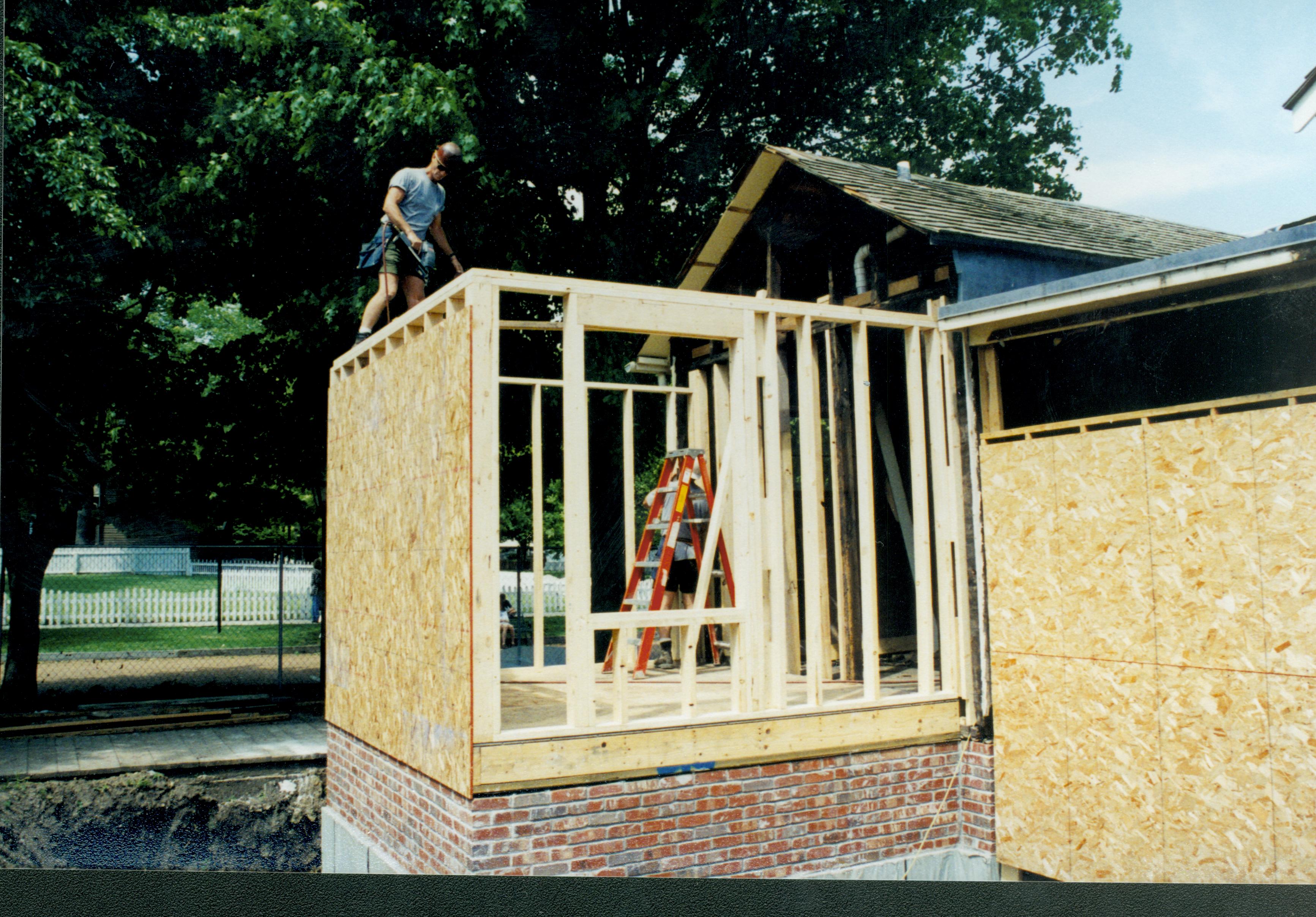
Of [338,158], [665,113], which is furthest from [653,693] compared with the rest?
[665,113]

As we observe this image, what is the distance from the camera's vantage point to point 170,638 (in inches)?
424

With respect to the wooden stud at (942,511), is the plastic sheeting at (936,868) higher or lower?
lower

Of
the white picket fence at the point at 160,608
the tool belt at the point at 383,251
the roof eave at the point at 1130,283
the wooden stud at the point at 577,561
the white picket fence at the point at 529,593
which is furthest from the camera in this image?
the white picket fence at the point at 529,593

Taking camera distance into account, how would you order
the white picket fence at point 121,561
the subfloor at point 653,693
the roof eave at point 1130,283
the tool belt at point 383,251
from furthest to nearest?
the white picket fence at point 121,561 → the tool belt at point 383,251 → the subfloor at point 653,693 → the roof eave at point 1130,283

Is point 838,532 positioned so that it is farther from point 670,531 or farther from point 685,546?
point 670,531

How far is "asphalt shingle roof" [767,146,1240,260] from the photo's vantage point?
6.93 metres

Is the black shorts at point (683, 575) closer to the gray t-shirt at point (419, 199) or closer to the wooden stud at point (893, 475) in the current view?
the wooden stud at point (893, 475)

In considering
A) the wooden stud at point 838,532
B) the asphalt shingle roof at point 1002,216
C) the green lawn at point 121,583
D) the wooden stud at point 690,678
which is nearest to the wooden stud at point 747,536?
the wooden stud at point 690,678

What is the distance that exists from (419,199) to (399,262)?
17.3 inches

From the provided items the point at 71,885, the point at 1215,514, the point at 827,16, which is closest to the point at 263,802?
the point at 71,885

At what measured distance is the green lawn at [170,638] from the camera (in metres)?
7.98

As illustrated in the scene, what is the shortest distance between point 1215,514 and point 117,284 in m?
6.94

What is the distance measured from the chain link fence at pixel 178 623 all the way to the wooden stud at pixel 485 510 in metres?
3.57

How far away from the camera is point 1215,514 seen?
16.2 feet
